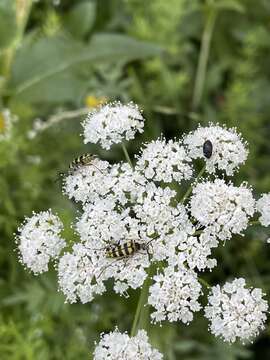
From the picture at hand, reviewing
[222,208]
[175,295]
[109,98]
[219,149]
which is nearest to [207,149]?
[219,149]

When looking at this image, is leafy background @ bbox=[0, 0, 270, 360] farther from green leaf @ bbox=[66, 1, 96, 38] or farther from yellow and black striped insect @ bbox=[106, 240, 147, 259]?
yellow and black striped insect @ bbox=[106, 240, 147, 259]

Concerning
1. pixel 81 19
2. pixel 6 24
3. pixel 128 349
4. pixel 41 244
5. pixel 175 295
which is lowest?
pixel 128 349

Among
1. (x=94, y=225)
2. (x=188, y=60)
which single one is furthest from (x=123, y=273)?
(x=188, y=60)

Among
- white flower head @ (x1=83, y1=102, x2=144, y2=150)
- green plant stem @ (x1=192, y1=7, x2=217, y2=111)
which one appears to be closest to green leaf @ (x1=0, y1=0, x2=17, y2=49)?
green plant stem @ (x1=192, y1=7, x2=217, y2=111)

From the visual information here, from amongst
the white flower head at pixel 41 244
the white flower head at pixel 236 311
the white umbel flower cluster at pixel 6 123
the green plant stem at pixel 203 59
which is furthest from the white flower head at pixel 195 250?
the green plant stem at pixel 203 59

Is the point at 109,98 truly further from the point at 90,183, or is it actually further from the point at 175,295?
the point at 175,295
